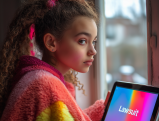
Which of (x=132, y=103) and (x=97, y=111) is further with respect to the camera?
(x=97, y=111)

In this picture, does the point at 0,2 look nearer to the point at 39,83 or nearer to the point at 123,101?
the point at 39,83

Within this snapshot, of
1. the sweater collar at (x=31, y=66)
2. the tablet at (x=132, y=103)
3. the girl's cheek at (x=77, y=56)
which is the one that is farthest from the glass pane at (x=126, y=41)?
the sweater collar at (x=31, y=66)

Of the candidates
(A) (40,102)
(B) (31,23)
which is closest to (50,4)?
(B) (31,23)

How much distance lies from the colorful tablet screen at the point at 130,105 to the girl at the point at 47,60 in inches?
4.4

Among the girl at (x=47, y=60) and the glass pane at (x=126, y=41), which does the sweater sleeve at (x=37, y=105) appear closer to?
the girl at (x=47, y=60)

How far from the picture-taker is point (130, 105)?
23.6 inches

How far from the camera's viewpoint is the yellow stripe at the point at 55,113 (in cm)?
51

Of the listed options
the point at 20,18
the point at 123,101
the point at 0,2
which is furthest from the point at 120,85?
the point at 0,2

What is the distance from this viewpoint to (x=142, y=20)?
31.2 inches

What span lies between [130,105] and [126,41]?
0.46 meters

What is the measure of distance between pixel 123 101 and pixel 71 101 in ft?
0.67

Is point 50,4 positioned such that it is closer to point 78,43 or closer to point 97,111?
point 78,43

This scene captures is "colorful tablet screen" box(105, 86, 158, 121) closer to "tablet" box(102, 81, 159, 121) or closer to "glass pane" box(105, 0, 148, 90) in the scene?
"tablet" box(102, 81, 159, 121)

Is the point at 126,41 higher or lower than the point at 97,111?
higher
